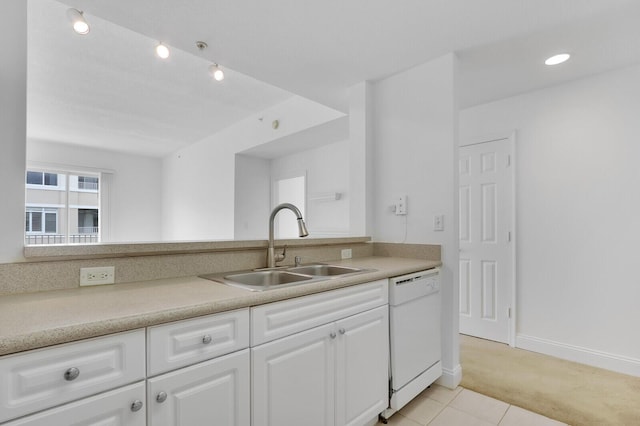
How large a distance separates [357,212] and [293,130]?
1675 mm

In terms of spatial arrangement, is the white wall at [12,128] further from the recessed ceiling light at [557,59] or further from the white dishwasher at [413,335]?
the recessed ceiling light at [557,59]

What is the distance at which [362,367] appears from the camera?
1.58 meters

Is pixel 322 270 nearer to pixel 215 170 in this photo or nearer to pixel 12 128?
pixel 12 128

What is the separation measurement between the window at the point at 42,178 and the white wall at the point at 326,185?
4852 millimetres

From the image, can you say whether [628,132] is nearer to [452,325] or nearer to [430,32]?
[430,32]

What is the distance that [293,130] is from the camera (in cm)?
393

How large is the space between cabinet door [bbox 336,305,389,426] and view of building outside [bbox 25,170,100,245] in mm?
6539

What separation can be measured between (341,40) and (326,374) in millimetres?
2037

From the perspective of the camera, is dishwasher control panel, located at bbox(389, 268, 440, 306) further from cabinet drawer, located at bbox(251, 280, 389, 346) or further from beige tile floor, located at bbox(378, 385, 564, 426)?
beige tile floor, located at bbox(378, 385, 564, 426)

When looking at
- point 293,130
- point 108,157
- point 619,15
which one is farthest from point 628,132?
point 108,157

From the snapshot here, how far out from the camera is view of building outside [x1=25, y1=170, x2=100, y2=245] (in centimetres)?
588

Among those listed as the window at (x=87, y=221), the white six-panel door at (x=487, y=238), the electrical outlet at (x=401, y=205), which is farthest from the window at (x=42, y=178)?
the white six-panel door at (x=487, y=238)

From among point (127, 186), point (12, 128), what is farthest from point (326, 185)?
point (127, 186)

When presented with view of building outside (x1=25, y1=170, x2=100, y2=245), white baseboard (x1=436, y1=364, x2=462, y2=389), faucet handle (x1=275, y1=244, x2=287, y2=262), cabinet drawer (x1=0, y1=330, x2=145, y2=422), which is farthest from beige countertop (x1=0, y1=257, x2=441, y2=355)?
view of building outside (x1=25, y1=170, x2=100, y2=245)
